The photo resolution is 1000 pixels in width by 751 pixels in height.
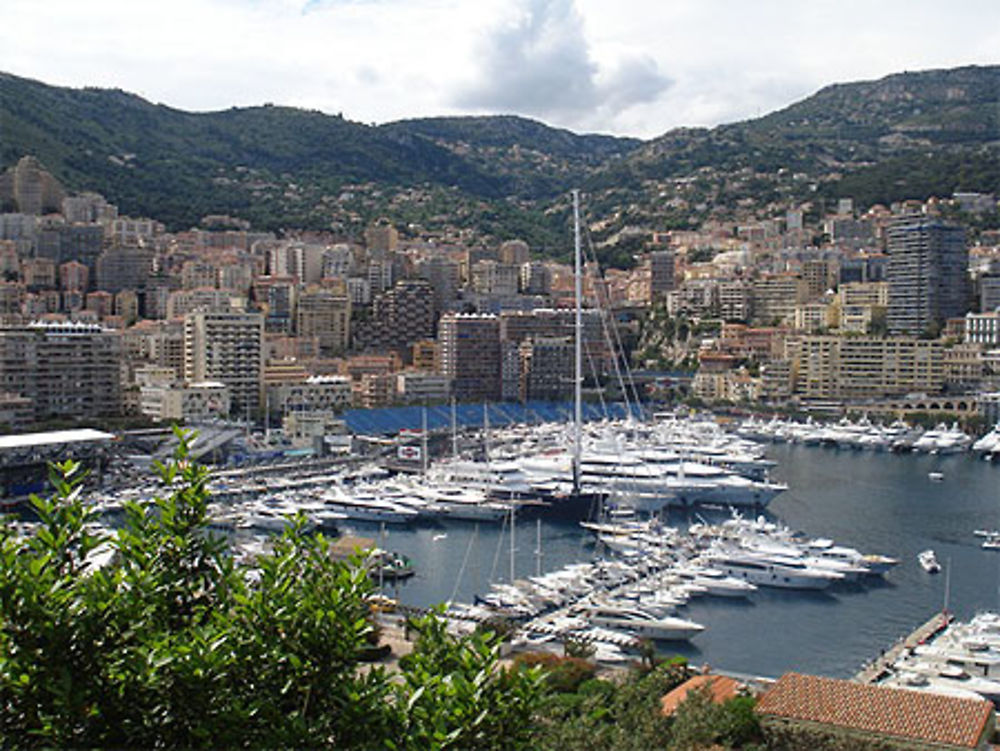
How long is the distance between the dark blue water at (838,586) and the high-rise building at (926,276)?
49.0 ft

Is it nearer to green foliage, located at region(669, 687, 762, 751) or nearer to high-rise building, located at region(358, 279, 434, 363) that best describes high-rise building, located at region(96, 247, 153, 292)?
high-rise building, located at region(358, 279, 434, 363)

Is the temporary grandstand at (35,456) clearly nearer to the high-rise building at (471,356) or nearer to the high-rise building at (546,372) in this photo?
the high-rise building at (471,356)

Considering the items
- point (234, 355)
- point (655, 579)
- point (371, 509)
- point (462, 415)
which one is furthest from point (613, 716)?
point (462, 415)

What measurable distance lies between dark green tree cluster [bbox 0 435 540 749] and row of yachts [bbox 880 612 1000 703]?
745 centimetres

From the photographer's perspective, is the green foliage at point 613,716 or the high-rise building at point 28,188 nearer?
the green foliage at point 613,716

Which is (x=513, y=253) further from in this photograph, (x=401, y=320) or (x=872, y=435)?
(x=872, y=435)

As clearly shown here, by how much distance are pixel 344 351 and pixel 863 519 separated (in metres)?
21.5

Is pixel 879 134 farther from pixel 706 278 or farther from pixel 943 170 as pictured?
pixel 706 278

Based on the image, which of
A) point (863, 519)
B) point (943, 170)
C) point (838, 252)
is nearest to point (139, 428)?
Answer: point (863, 519)

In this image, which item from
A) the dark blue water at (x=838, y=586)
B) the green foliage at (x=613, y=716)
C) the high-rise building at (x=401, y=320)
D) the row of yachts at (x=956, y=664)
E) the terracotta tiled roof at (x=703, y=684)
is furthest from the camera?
the high-rise building at (x=401, y=320)

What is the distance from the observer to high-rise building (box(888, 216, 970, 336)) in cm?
3753

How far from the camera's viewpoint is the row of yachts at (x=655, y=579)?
36.8 ft

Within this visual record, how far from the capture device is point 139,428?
77.6 feet

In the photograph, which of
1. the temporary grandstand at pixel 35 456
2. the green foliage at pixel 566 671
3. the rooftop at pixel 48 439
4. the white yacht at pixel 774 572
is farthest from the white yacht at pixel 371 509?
the green foliage at pixel 566 671
